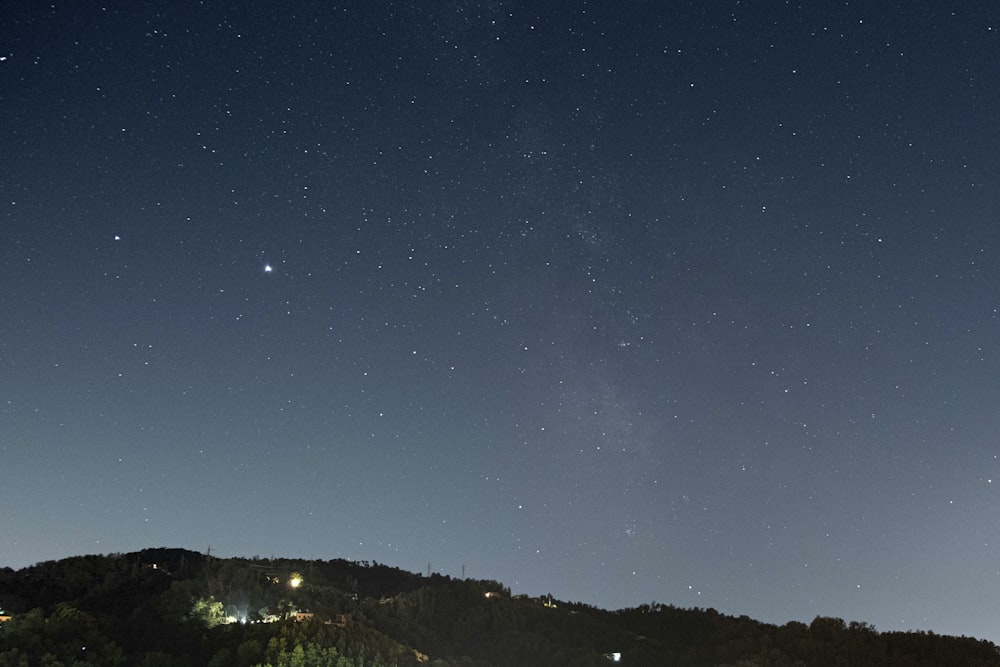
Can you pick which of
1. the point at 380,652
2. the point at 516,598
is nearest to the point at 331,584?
the point at 516,598

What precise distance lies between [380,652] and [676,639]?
27.7m

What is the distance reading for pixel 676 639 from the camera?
61.6 m

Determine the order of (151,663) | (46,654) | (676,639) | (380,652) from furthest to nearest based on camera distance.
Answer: (676,639) → (380,652) → (151,663) → (46,654)

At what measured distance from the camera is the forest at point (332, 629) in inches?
1629

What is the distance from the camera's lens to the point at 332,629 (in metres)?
43.9

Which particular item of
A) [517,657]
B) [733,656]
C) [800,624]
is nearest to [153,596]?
[517,657]

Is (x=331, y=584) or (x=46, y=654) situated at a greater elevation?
(x=331, y=584)

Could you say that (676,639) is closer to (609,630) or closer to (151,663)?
(609,630)

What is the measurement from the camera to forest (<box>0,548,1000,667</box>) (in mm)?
41375

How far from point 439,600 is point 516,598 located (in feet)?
25.6

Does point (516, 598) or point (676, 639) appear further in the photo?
point (516, 598)

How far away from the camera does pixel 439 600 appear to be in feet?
203

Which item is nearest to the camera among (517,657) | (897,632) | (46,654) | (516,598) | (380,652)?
(46,654)

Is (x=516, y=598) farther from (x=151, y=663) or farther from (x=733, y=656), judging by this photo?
(x=151, y=663)
